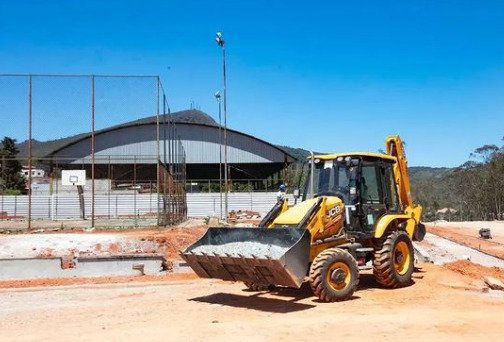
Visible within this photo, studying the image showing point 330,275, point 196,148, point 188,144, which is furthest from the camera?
point 196,148

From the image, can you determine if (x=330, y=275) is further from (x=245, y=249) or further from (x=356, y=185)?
(x=356, y=185)

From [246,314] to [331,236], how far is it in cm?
248

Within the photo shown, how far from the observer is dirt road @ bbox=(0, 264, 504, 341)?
27.5 ft

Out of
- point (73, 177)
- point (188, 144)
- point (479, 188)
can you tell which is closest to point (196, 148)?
point (188, 144)

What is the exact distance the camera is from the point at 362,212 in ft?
39.9

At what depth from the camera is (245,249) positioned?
10.9 metres

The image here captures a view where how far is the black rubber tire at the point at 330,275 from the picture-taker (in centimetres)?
1035

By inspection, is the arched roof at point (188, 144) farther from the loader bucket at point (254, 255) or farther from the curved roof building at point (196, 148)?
the loader bucket at point (254, 255)

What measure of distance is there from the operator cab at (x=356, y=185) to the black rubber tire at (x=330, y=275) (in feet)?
3.96

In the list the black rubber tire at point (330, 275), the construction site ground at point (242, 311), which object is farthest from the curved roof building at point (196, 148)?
the black rubber tire at point (330, 275)

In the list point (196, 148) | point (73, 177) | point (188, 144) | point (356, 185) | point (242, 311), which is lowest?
point (242, 311)

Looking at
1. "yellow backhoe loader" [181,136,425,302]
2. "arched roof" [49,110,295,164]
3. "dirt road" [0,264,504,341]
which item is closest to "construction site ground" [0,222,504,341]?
"dirt road" [0,264,504,341]

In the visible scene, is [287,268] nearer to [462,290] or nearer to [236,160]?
[462,290]

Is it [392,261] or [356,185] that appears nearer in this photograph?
[356,185]
